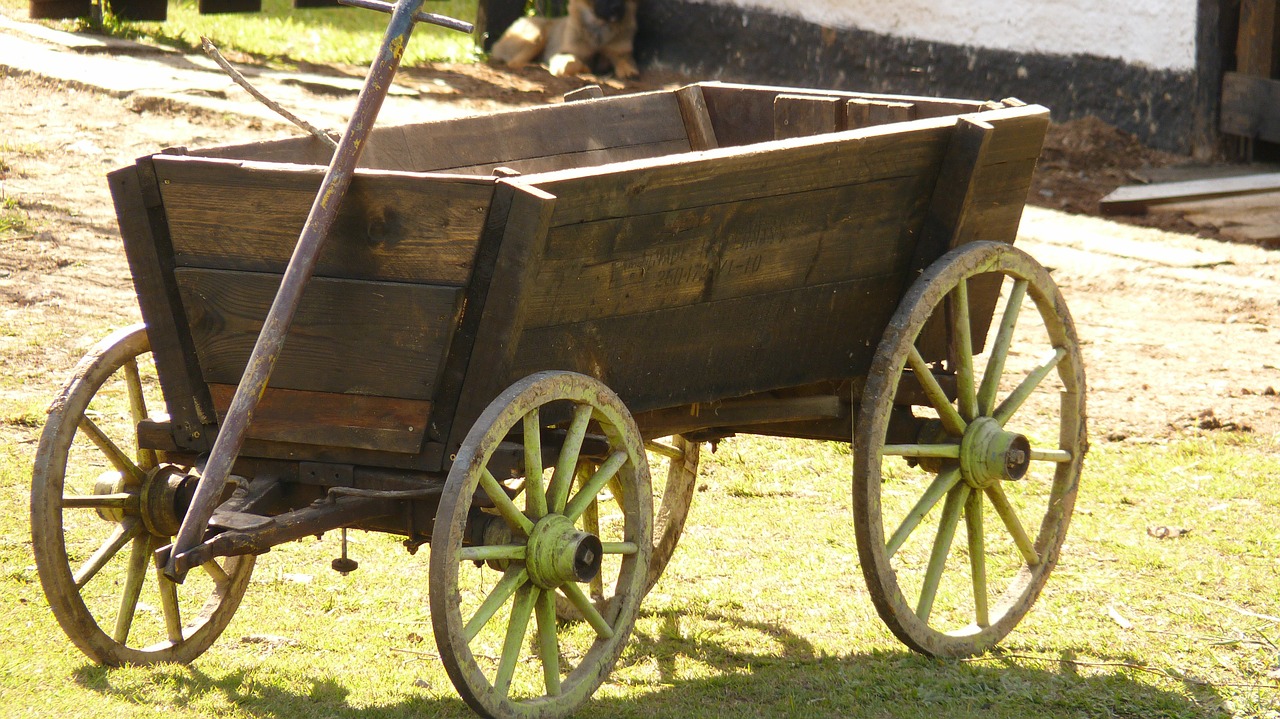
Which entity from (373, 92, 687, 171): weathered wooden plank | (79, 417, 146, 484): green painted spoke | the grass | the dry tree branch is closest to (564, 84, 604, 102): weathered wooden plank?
(373, 92, 687, 171): weathered wooden plank

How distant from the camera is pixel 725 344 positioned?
3100mm

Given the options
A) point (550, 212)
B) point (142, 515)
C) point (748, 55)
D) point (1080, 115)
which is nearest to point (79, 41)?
point (748, 55)

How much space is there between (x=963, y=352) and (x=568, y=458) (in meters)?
1.12

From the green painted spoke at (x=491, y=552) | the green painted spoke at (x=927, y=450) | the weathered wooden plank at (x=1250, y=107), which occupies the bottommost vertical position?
the green painted spoke at (x=491, y=552)

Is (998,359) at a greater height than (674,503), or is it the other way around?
(998,359)

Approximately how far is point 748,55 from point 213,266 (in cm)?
830

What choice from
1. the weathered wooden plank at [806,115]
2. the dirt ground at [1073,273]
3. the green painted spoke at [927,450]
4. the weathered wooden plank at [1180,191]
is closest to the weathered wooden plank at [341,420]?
the green painted spoke at [927,450]

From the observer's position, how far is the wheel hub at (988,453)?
3334mm

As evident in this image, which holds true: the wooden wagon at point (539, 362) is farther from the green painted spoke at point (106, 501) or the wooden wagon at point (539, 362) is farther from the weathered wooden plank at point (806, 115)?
the weathered wooden plank at point (806, 115)

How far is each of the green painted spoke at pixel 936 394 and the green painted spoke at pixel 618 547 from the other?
2.53 feet

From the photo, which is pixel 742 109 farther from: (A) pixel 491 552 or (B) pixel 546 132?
(A) pixel 491 552

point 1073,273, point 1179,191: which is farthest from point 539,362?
point 1179,191

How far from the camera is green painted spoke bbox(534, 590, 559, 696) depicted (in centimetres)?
272

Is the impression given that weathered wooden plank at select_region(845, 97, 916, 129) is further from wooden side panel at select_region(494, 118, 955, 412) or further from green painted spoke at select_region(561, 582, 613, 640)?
green painted spoke at select_region(561, 582, 613, 640)
